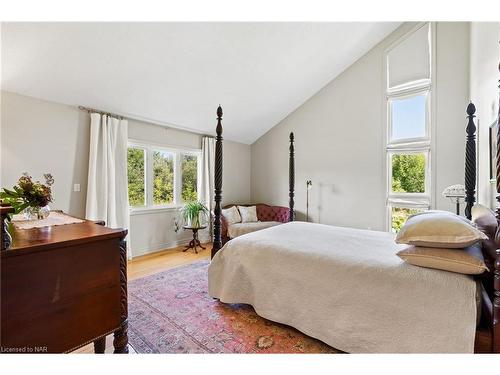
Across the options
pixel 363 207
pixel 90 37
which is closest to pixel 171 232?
pixel 90 37

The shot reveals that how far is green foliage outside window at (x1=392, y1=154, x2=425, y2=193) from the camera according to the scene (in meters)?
4.05

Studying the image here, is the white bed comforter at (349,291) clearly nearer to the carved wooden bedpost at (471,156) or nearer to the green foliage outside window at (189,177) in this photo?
the carved wooden bedpost at (471,156)

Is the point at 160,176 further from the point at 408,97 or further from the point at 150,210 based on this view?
the point at 408,97

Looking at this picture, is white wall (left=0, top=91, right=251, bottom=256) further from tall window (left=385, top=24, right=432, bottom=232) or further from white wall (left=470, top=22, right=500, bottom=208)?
white wall (left=470, top=22, right=500, bottom=208)

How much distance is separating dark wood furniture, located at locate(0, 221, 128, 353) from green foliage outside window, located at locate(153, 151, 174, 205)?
309 cm

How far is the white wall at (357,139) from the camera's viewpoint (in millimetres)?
3648

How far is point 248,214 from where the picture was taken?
5.09m

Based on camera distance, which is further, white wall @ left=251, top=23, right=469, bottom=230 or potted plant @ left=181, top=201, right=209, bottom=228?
potted plant @ left=181, top=201, right=209, bottom=228

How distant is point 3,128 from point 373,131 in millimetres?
5109

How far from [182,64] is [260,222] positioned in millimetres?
3059

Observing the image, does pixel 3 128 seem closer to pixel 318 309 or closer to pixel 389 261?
pixel 318 309

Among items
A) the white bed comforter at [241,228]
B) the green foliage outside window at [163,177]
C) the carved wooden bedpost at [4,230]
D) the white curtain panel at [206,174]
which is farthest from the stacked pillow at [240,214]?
the carved wooden bedpost at [4,230]

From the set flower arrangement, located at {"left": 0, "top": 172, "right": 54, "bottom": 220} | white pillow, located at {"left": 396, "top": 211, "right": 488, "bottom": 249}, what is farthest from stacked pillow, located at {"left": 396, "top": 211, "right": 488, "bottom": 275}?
flower arrangement, located at {"left": 0, "top": 172, "right": 54, "bottom": 220}
